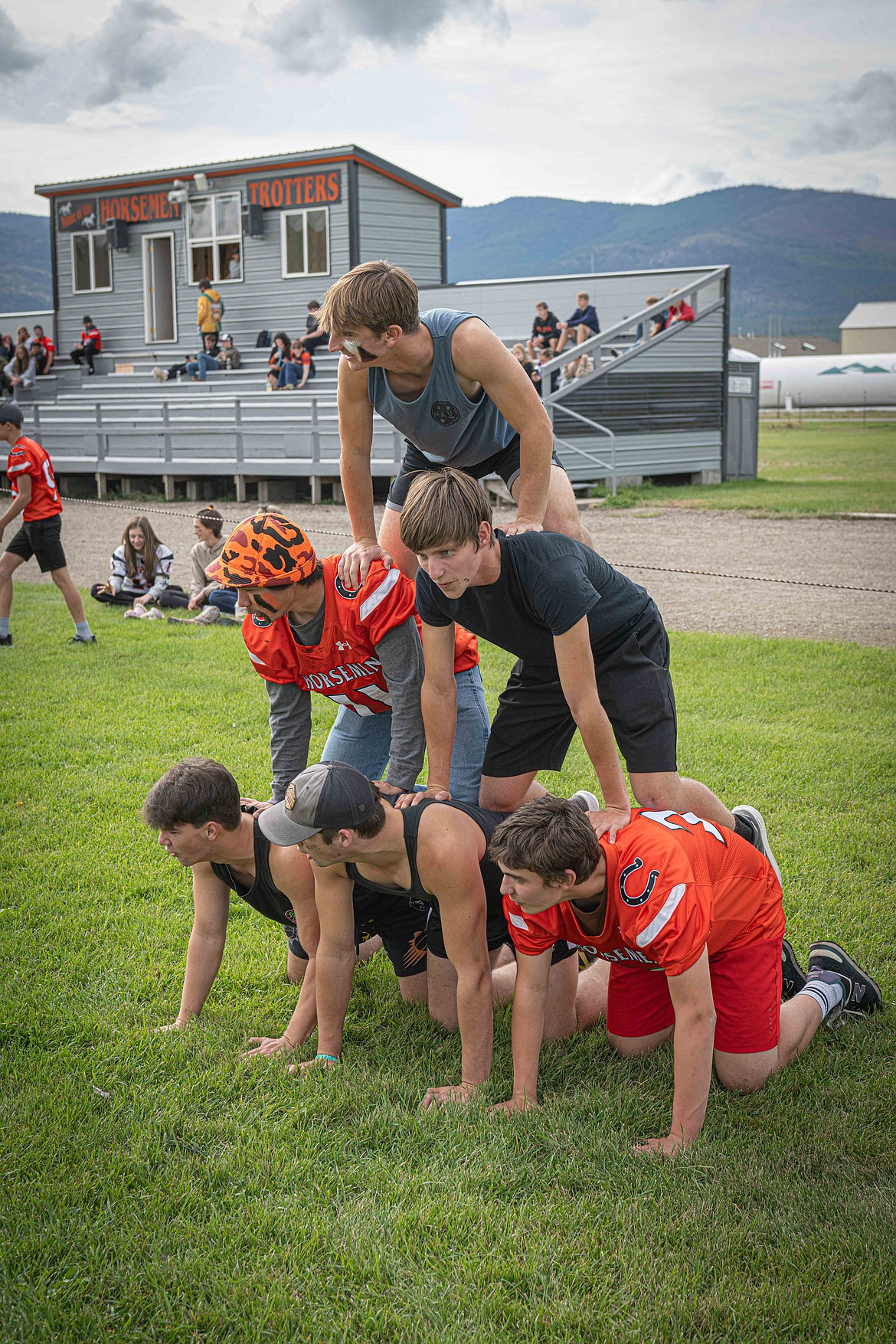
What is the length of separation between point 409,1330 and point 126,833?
11.5ft

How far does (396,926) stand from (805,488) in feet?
60.2

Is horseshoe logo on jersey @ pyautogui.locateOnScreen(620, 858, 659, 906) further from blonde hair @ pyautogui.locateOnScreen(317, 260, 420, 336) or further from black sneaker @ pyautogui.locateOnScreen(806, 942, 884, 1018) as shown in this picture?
blonde hair @ pyautogui.locateOnScreen(317, 260, 420, 336)

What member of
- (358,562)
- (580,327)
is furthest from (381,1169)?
(580,327)

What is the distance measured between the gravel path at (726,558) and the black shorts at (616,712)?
599cm

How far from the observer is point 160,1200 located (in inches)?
108

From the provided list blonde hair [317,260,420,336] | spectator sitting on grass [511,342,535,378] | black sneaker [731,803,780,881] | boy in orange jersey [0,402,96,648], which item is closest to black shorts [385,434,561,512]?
blonde hair [317,260,420,336]

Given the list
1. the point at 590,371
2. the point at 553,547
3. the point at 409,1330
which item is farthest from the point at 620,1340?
the point at 590,371

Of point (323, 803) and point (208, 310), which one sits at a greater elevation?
point (208, 310)

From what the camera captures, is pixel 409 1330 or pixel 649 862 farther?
pixel 649 862

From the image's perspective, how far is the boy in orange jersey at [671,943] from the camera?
2.96 m

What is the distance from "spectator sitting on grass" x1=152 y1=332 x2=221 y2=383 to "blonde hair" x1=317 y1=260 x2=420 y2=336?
22189 mm

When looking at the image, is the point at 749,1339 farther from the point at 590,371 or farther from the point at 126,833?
the point at 590,371

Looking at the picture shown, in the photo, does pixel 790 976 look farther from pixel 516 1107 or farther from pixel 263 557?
pixel 263 557

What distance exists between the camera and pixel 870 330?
8738 centimetres
